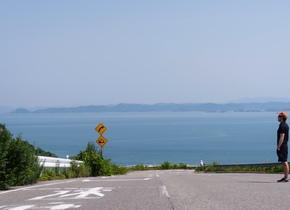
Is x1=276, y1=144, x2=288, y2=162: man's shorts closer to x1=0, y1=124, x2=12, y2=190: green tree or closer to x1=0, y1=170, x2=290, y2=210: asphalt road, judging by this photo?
x1=0, y1=170, x2=290, y2=210: asphalt road

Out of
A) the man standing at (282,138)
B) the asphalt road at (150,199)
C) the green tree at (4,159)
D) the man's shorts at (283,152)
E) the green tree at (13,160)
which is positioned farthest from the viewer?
the man's shorts at (283,152)

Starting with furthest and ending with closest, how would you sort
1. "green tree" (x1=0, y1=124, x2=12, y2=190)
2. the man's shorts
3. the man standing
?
the man's shorts < the man standing < "green tree" (x1=0, y1=124, x2=12, y2=190)

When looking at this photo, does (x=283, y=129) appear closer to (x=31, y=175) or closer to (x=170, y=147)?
(x=31, y=175)

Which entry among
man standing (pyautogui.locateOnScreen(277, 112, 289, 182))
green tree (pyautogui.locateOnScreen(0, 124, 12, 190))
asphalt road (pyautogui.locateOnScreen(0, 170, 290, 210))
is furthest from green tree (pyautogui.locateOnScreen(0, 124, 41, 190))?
man standing (pyautogui.locateOnScreen(277, 112, 289, 182))

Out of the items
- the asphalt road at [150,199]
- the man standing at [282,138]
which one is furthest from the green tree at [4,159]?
the man standing at [282,138]

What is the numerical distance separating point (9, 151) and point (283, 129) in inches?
304

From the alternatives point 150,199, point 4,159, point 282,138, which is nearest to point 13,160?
point 4,159

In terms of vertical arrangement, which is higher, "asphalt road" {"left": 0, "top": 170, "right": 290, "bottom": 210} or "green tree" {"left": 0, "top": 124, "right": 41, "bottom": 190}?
"green tree" {"left": 0, "top": 124, "right": 41, "bottom": 190}

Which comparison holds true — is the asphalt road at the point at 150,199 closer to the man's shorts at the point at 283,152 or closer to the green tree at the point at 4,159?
the green tree at the point at 4,159

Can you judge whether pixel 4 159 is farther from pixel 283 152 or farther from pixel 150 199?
pixel 283 152

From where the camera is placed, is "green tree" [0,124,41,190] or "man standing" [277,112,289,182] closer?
"green tree" [0,124,41,190]

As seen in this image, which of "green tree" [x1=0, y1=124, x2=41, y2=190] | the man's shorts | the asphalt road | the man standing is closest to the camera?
the asphalt road

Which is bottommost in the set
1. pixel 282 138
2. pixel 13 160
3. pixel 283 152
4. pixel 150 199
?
pixel 150 199

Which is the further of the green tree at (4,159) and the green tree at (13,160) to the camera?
the green tree at (13,160)
